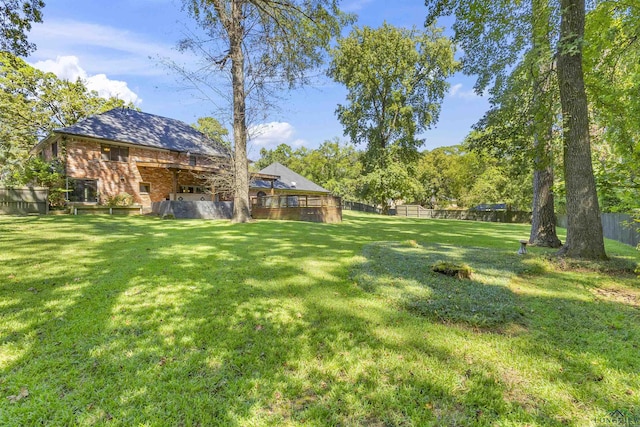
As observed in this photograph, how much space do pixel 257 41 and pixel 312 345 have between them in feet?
49.6

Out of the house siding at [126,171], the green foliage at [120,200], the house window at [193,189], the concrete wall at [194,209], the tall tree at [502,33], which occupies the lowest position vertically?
the concrete wall at [194,209]

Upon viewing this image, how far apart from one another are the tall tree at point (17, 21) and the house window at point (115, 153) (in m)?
12.4

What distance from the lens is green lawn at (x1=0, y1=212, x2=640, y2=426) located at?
6.21 feet

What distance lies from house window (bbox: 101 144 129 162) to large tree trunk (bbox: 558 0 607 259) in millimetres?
21779

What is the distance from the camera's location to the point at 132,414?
72.3 inches

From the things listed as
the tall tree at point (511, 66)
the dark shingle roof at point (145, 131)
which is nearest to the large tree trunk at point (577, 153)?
the tall tree at point (511, 66)

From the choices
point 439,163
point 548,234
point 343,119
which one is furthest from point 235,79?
point 439,163

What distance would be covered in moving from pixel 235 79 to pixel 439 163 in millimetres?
36323

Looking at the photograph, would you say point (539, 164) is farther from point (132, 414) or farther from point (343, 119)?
point (343, 119)

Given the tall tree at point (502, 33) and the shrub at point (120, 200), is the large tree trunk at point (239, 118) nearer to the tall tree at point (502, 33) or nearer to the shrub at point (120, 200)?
the shrub at point (120, 200)

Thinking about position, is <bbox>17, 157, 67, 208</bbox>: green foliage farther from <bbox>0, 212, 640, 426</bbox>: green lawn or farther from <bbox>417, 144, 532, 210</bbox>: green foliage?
<bbox>417, 144, 532, 210</bbox>: green foliage

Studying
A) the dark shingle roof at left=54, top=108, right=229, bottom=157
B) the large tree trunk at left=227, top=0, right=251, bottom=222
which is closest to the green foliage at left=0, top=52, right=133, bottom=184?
the dark shingle roof at left=54, top=108, right=229, bottom=157

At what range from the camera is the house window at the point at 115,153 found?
18198mm

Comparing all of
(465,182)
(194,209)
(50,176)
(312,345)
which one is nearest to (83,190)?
(50,176)
